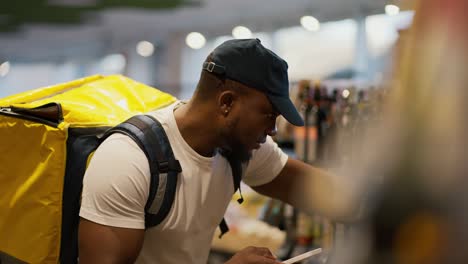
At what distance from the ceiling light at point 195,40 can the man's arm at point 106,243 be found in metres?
3.65

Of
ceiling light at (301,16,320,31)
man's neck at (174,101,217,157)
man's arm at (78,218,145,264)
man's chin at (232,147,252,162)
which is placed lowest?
man's arm at (78,218,145,264)

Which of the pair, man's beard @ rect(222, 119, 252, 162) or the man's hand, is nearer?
the man's hand

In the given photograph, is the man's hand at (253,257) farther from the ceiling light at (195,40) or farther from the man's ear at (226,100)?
the ceiling light at (195,40)

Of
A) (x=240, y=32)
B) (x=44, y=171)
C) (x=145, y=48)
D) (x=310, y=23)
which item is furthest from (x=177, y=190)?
(x=145, y=48)

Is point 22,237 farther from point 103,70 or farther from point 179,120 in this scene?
point 103,70

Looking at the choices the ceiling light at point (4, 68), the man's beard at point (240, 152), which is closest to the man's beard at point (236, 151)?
the man's beard at point (240, 152)

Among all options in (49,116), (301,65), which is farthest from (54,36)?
(49,116)

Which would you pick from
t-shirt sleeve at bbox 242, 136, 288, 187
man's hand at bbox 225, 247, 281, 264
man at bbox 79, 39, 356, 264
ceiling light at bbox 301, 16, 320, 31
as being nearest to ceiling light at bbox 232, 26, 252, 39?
ceiling light at bbox 301, 16, 320, 31

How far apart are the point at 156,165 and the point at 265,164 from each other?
0.40 meters

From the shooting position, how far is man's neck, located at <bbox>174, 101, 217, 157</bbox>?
1318 mm

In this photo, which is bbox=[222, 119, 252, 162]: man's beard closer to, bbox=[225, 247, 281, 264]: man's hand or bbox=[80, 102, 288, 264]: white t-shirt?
bbox=[80, 102, 288, 264]: white t-shirt

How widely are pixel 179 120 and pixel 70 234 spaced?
37 centimetres

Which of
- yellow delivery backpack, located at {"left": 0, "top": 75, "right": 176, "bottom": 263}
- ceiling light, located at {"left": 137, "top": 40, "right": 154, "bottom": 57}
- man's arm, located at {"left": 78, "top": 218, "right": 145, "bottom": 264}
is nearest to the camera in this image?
man's arm, located at {"left": 78, "top": 218, "right": 145, "bottom": 264}

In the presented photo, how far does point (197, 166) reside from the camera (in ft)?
4.37
